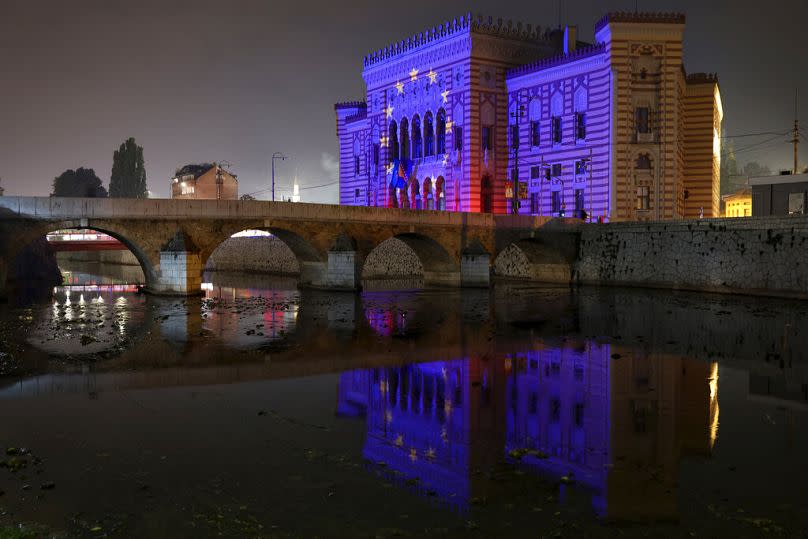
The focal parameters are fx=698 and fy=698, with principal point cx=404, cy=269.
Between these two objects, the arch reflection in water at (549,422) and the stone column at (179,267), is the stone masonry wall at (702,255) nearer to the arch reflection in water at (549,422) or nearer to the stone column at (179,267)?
the arch reflection in water at (549,422)

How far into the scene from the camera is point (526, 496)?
372 inches

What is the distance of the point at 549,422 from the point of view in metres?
13.2

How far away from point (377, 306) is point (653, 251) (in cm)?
2132

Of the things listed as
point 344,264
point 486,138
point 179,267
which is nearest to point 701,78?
point 486,138

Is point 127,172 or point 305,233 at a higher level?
point 127,172

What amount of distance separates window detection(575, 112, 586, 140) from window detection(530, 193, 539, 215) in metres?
6.24

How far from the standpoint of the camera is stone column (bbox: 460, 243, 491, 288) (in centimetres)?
4681

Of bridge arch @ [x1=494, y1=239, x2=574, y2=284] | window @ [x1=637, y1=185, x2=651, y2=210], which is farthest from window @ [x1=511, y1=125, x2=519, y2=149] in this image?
window @ [x1=637, y1=185, x2=651, y2=210]

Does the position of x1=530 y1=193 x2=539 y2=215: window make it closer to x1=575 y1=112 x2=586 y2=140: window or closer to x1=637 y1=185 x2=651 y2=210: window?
x1=575 y1=112 x2=586 y2=140: window

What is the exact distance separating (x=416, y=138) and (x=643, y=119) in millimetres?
21306

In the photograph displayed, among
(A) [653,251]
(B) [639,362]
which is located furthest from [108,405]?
(A) [653,251]

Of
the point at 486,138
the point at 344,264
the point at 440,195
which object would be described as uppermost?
the point at 486,138

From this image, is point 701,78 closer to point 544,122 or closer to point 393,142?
point 544,122

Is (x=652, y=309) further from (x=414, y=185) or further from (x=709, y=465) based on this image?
(x=414, y=185)
